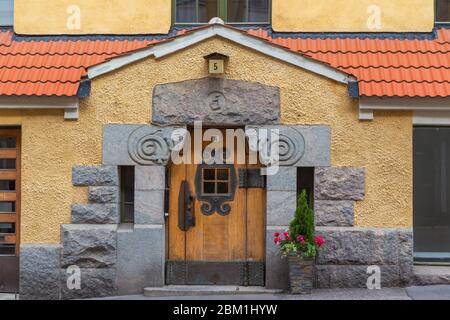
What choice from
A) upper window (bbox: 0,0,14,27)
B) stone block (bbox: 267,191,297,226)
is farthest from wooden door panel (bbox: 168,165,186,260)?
upper window (bbox: 0,0,14,27)

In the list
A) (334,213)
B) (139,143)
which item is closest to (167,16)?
(139,143)

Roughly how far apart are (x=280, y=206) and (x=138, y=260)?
6.58ft

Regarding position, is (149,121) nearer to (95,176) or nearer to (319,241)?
(95,176)

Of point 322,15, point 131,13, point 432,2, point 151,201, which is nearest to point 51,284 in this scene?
point 151,201

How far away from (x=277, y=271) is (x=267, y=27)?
3555mm

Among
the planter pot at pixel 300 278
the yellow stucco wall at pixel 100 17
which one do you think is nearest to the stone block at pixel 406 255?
the planter pot at pixel 300 278

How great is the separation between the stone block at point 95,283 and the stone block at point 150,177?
1180 mm

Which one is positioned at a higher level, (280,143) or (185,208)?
(280,143)

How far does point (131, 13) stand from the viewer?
988 cm

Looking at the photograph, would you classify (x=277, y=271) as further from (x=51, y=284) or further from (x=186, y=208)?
(x=51, y=284)

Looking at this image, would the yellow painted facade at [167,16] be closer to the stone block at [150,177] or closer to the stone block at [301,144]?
the stone block at [301,144]

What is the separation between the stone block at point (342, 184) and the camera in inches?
348

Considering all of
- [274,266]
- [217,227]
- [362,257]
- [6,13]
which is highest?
[6,13]

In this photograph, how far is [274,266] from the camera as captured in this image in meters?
8.83
